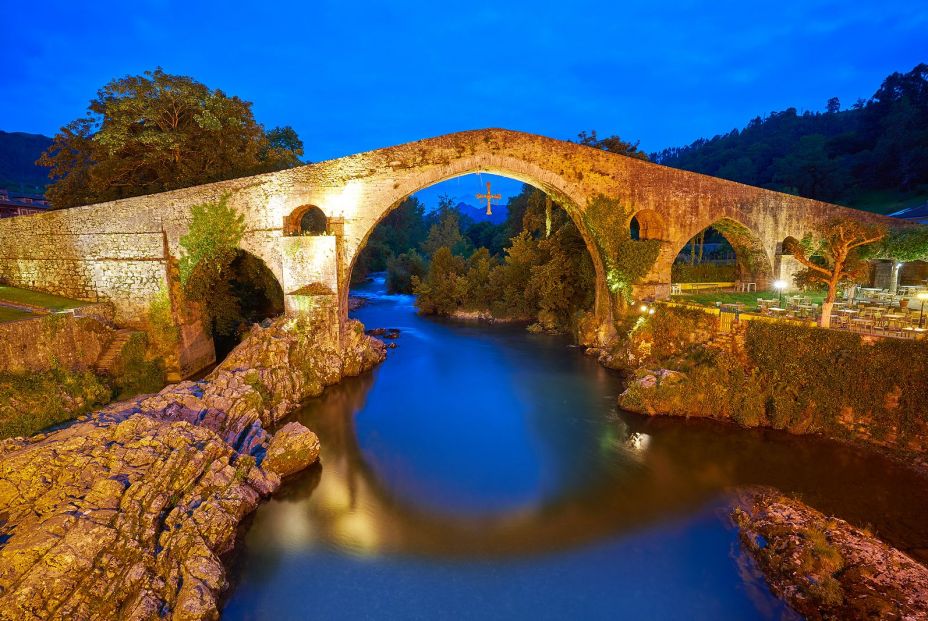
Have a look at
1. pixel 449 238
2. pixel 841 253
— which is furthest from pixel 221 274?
pixel 449 238

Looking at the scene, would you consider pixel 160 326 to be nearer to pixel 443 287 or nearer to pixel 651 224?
pixel 443 287

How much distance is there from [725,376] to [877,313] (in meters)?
3.28

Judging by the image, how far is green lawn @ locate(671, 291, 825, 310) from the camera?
13.6 m

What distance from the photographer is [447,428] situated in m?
11.0

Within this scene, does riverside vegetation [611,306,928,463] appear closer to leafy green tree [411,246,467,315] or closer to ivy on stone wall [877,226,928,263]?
ivy on stone wall [877,226,928,263]

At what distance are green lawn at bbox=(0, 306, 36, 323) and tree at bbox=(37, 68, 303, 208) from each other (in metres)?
5.18

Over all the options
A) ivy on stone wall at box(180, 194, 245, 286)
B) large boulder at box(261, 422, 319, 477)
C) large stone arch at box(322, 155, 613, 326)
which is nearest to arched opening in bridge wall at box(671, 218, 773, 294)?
large stone arch at box(322, 155, 613, 326)

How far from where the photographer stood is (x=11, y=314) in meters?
10.7

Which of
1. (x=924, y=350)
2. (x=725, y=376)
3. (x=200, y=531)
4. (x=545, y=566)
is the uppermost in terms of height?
(x=924, y=350)

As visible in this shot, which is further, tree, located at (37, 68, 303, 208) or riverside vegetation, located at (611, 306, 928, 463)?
tree, located at (37, 68, 303, 208)

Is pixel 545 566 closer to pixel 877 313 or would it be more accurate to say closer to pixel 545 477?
pixel 545 477

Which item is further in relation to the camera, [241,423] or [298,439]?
[241,423]

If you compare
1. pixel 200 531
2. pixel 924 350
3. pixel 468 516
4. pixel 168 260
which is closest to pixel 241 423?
pixel 200 531

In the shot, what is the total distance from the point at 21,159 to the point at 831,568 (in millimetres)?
68075
